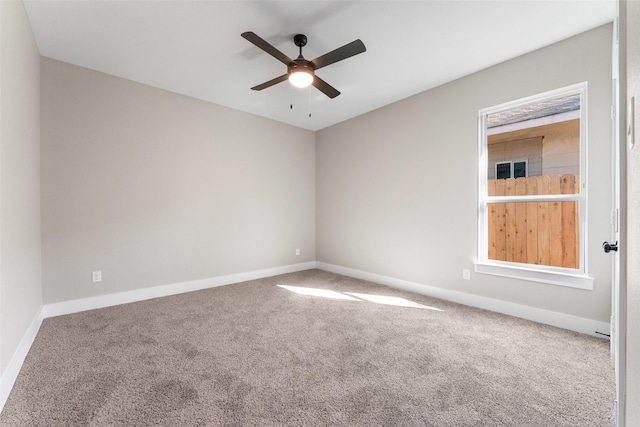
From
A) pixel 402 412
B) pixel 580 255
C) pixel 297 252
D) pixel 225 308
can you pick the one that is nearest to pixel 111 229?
pixel 225 308

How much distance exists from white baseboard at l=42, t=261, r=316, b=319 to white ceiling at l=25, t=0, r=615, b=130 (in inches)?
99.3

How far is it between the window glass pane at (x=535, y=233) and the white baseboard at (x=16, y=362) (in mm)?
4058

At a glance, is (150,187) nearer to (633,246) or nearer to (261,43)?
(261,43)

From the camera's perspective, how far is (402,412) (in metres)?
1.44

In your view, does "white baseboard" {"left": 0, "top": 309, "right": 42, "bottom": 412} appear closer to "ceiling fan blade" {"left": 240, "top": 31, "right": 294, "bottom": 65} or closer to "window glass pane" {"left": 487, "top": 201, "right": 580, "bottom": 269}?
"ceiling fan blade" {"left": 240, "top": 31, "right": 294, "bottom": 65}

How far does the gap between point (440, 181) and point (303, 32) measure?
2.24 meters

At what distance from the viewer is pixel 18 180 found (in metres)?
1.95

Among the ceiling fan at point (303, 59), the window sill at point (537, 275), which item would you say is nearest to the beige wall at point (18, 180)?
the ceiling fan at point (303, 59)

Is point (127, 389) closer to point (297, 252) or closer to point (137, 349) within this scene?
point (137, 349)

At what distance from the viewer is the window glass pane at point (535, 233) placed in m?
2.59

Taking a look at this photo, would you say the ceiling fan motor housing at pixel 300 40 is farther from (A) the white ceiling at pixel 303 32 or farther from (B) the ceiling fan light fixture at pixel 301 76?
(B) the ceiling fan light fixture at pixel 301 76

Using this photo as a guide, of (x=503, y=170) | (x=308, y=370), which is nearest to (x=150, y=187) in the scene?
(x=308, y=370)

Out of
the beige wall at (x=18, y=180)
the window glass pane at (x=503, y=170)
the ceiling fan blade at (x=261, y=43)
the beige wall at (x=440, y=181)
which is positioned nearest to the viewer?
the beige wall at (x=18, y=180)

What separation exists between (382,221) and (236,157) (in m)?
2.41
